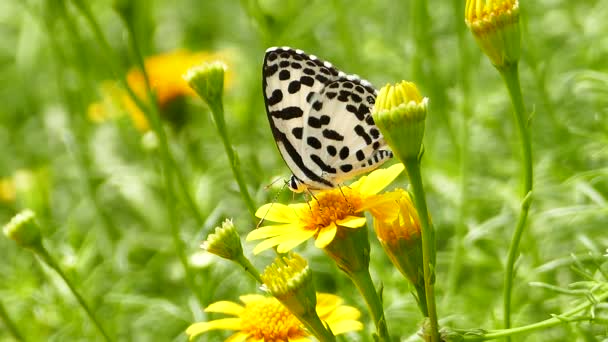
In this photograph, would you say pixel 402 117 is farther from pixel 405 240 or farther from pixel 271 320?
pixel 271 320

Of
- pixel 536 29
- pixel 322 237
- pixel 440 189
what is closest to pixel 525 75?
pixel 536 29

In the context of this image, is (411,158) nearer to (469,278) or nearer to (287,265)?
(287,265)

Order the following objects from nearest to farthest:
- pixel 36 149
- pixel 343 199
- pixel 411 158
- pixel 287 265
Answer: pixel 411 158 → pixel 287 265 → pixel 343 199 → pixel 36 149

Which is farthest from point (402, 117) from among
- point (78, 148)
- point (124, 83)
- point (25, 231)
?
point (78, 148)

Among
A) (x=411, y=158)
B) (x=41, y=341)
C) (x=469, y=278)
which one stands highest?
(x=411, y=158)

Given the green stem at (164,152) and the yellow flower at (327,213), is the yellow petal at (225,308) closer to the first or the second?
the yellow flower at (327,213)

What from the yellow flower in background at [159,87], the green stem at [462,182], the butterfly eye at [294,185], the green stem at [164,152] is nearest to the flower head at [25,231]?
the green stem at [164,152]
